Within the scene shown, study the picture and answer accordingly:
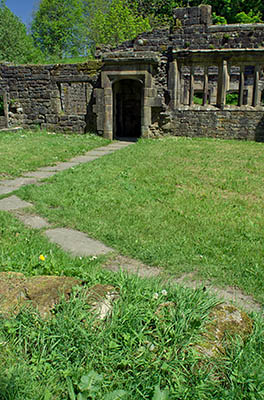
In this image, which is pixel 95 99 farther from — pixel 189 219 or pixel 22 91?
pixel 189 219

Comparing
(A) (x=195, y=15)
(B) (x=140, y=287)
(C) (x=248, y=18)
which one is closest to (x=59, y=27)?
(C) (x=248, y=18)

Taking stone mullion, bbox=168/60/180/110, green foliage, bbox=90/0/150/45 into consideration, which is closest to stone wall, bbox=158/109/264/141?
stone mullion, bbox=168/60/180/110

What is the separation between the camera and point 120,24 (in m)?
33.6

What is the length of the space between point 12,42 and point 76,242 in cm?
4189

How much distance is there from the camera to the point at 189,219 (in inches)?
184

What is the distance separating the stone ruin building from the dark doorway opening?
79.4 inches

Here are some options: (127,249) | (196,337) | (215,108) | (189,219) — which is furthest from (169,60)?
(196,337)

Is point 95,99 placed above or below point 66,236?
above

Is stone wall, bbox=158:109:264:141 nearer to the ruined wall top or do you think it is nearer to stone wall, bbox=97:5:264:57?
stone wall, bbox=97:5:264:57

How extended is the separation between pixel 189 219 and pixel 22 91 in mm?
13199

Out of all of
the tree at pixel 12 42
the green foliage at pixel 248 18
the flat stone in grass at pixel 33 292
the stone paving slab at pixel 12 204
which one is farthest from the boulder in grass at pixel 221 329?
the tree at pixel 12 42

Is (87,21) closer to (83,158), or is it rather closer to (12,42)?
(12,42)

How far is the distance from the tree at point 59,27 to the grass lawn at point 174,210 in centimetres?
4629

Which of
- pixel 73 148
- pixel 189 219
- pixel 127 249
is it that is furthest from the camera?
pixel 73 148
